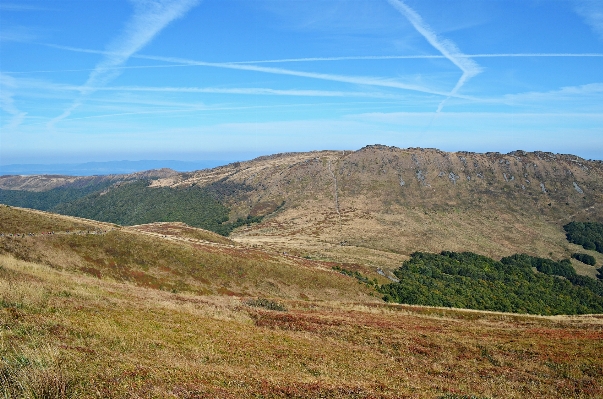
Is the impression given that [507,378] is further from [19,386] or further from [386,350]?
[19,386]

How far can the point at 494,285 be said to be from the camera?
10331 centimetres

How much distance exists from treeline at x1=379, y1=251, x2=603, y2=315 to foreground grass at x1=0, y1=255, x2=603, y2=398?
161ft

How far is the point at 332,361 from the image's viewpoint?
1870 centimetres

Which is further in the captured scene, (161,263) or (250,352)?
(161,263)

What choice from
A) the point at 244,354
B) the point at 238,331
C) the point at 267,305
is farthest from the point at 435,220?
the point at 244,354

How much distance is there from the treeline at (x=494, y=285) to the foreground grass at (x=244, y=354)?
4902 cm

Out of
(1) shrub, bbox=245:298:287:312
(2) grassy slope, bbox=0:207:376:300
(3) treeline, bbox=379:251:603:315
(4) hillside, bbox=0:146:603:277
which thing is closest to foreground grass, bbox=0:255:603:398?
(1) shrub, bbox=245:298:287:312

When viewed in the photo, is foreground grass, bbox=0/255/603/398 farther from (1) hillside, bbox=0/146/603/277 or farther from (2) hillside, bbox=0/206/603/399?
(1) hillside, bbox=0/146/603/277

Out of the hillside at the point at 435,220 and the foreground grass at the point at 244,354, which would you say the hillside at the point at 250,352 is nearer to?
the foreground grass at the point at 244,354

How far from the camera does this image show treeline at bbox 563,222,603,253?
148 m

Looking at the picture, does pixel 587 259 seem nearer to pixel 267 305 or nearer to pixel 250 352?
pixel 267 305

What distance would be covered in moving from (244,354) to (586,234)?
608 ft

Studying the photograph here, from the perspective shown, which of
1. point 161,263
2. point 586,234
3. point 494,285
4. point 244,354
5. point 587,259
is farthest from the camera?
point 586,234

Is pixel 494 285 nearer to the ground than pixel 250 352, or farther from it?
nearer to the ground
